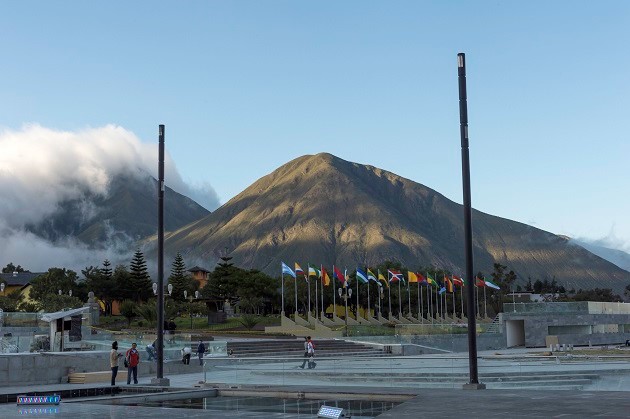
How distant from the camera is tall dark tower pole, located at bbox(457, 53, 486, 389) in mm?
20391

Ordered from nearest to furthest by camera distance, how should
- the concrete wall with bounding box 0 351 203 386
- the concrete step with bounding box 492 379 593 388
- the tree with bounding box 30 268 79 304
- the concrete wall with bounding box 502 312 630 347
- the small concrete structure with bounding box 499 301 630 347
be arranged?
the concrete step with bounding box 492 379 593 388 → the concrete wall with bounding box 0 351 203 386 → the concrete wall with bounding box 502 312 630 347 → the small concrete structure with bounding box 499 301 630 347 → the tree with bounding box 30 268 79 304

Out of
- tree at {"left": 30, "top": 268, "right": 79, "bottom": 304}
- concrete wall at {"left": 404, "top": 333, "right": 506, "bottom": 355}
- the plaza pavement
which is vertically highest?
tree at {"left": 30, "top": 268, "right": 79, "bottom": 304}

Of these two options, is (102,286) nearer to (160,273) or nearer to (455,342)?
(455,342)

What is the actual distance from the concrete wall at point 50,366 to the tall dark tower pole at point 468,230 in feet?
46.4

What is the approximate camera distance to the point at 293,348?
173 feet

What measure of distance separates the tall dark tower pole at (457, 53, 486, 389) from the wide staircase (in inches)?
1070

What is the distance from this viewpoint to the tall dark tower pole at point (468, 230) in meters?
20.4

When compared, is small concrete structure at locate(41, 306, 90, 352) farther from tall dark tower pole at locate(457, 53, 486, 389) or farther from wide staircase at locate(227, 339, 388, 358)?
tall dark tower pole at locate(457, 53, 486, 389)

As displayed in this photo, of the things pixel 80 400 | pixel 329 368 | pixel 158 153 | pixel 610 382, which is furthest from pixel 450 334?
pixel 80 400

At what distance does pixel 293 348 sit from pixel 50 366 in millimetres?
23350

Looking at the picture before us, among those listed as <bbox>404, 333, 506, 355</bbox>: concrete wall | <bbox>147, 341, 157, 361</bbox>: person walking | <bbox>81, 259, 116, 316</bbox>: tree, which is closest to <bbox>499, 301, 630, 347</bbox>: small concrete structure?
<bbox>404, 333, 506, 355</bbox>: concrete wall

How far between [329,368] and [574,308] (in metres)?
42.2

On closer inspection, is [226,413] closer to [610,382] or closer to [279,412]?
[279,412]

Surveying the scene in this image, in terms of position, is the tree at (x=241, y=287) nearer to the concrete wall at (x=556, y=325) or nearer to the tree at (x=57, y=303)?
the tree at (x=57, y=303)
